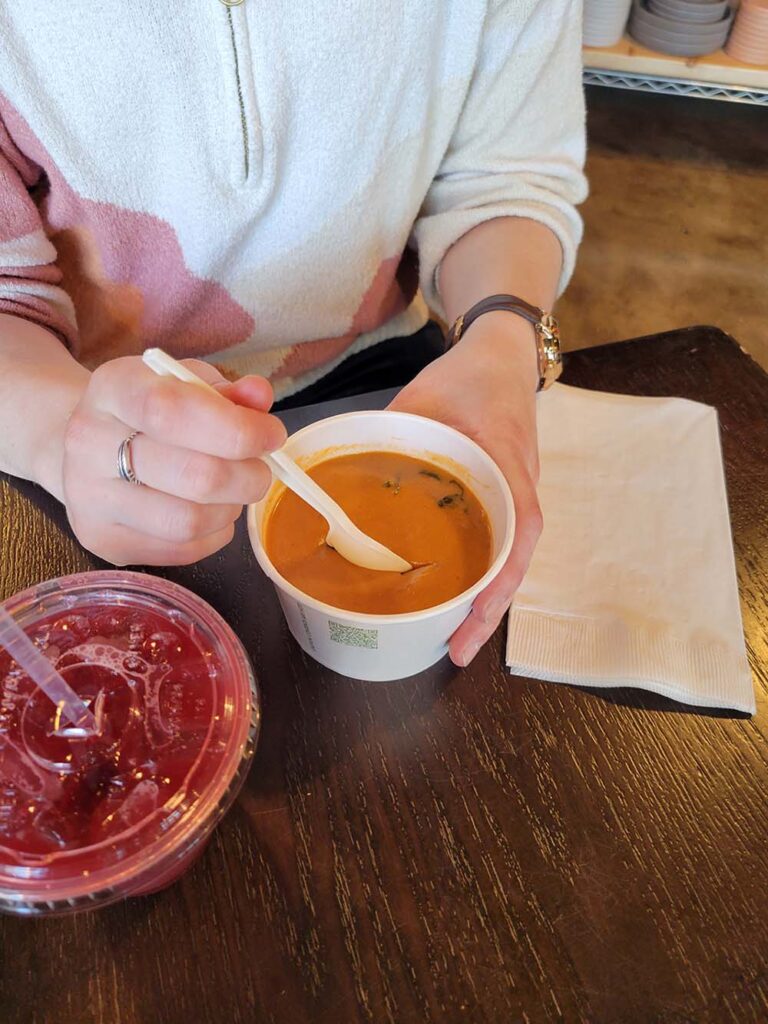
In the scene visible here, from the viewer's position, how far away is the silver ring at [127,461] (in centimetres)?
57

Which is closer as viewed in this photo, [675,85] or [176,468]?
[176,468]

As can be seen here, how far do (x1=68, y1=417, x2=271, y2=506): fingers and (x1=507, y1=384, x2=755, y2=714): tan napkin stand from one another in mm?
309

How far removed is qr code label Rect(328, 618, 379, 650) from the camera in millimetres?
590

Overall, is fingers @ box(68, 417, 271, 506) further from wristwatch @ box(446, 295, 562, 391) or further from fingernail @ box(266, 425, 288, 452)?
wristwatch @ box(446, 295, 562, 391)

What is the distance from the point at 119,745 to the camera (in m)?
0.54

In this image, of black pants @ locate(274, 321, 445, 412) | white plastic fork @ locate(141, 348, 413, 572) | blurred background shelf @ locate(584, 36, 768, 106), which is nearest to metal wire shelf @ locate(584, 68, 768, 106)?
blurred background shelf @ locate(584, 36, 768, 106)

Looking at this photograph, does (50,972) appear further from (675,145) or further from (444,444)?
(675,145)

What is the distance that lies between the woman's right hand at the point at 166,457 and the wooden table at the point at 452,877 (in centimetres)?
17

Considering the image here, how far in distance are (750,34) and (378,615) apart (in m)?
2.80

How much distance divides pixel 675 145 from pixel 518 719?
2899 millimetres

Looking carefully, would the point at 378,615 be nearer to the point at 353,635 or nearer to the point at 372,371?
the point at 353,635

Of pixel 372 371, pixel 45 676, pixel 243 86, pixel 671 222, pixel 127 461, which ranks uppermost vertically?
pixel 243 86

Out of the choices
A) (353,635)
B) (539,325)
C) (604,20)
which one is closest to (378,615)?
(353,635)

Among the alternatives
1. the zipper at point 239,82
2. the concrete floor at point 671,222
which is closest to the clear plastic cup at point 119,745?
the zipper at point 239,82
